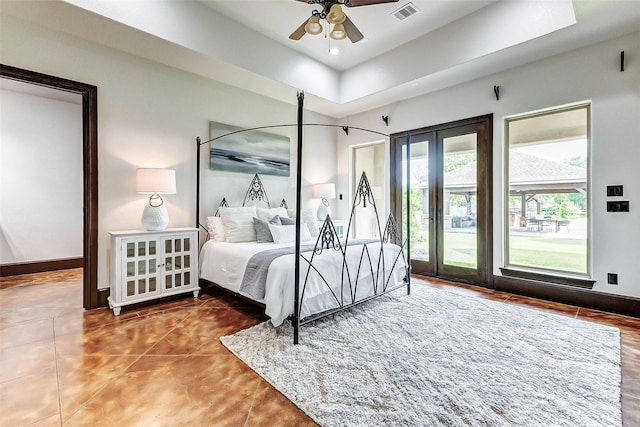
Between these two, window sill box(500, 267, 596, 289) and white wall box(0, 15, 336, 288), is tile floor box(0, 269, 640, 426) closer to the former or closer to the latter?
window sill box(500, 267, 596, 289)

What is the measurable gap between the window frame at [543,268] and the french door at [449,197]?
8.0 inches

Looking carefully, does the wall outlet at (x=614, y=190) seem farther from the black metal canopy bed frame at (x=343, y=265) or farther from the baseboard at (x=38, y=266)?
the baseboard at (x=38, y=266)

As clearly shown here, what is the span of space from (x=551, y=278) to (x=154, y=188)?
477 cm

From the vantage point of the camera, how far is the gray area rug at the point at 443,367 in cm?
157

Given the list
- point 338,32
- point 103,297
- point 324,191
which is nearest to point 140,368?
point 103,297

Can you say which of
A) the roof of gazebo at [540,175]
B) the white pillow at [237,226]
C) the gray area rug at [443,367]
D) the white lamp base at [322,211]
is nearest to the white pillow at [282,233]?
the white pillow at [237,226]

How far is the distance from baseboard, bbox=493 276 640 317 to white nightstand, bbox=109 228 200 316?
401cm

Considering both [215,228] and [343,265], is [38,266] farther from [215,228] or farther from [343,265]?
[343,265]

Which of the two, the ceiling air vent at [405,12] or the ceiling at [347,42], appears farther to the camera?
the ceiling air vent at [405,12]

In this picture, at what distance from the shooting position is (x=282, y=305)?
239 centimetres

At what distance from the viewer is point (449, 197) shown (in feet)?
14.8

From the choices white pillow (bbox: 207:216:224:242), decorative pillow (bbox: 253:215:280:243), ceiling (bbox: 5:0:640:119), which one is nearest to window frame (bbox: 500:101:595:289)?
ceiling (bbox: 5:0:640:119)

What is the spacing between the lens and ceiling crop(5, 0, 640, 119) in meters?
2.81

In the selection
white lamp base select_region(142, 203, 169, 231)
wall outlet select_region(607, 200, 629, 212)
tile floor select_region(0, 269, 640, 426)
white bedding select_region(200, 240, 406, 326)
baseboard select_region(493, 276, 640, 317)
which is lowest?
tile floor select_region(0, 269, 640, 426)
